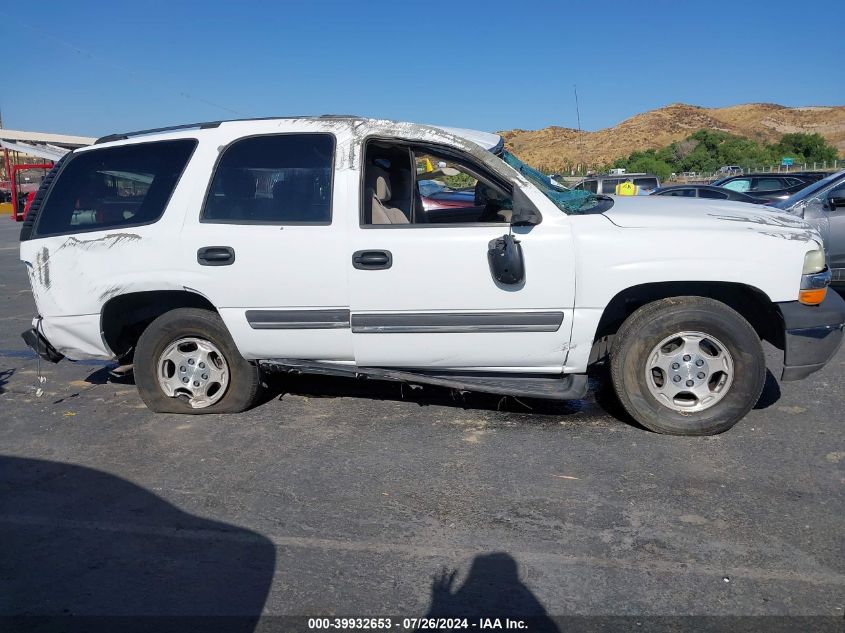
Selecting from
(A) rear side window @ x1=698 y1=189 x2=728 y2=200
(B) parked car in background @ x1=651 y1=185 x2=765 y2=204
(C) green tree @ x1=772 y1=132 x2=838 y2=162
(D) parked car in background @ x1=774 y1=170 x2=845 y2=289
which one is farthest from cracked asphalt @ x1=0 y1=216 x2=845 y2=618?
(C) green tree @ x1=772 y1=132 x2=838 y2=162

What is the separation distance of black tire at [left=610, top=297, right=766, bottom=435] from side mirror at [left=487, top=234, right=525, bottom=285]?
2.58 ft

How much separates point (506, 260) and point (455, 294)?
0.39 meters

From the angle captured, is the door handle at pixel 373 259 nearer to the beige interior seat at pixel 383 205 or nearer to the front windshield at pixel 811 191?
the beige interior seat at pixel 383 205

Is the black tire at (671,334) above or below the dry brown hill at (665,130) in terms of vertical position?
below

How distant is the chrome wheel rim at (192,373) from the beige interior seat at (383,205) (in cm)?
150

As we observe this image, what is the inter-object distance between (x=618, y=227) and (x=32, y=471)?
3754 mm

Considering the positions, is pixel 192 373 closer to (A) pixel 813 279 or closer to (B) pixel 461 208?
(B) pixel 461 208

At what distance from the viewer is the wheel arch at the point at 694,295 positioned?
15.4 feet

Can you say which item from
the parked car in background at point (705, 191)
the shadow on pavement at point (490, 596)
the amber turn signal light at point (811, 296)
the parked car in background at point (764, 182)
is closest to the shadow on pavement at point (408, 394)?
the amber turn signal light at point (811, 296)

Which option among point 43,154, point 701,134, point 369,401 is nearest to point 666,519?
point 369,401

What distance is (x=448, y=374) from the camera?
16.2ft

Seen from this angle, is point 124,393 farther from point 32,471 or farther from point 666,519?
point 666,519

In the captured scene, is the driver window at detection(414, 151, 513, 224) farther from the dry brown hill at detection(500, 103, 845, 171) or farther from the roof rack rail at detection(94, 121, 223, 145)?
the dry brown hill at detection(500, 103, 845, 171)

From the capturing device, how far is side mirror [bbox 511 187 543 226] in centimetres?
455
